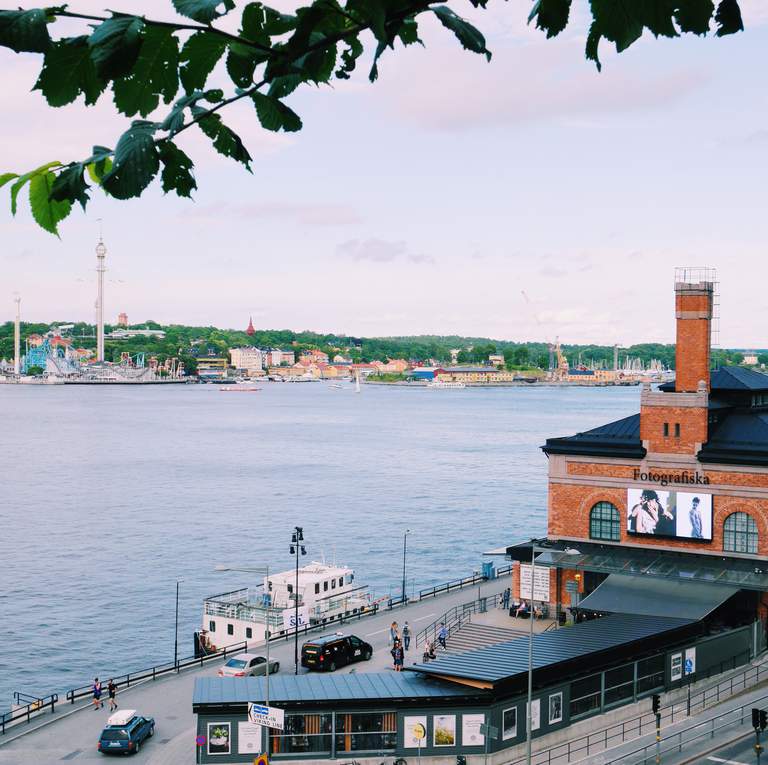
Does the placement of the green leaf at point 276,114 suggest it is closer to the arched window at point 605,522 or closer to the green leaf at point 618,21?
the green leaf at point 618,21

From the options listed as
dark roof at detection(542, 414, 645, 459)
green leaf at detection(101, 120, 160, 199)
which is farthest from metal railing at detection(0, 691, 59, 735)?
green leaf at detection(101, 120, 160, 199)

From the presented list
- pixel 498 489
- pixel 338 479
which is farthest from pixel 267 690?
pixel 338 479

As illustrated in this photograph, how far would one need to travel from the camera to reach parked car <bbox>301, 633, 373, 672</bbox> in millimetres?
40219

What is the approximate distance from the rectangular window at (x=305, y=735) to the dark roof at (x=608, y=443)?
2044 centimetres

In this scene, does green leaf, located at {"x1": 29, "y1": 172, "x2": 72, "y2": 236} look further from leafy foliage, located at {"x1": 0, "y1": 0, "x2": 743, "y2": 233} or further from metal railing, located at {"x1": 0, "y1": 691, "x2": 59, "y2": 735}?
metal railing, located at {"x1": 0, "y1": 691, "x2": 59, "y2": 735}

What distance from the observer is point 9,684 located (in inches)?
1945

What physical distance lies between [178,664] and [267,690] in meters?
16.3

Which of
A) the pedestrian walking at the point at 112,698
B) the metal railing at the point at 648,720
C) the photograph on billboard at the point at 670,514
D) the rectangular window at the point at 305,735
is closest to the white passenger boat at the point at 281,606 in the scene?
the pedestrian walking at the point at 112,698

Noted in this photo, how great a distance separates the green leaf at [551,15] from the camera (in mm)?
3375

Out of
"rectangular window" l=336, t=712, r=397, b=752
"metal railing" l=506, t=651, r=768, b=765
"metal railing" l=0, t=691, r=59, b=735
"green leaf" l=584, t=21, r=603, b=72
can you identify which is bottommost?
"metal railing" l=0, t=691, r=59, b=735

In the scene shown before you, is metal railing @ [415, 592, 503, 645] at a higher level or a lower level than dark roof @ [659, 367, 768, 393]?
lower

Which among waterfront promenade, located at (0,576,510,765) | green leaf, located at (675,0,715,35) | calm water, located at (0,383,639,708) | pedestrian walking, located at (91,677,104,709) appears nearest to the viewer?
green leaf, located at (675,0,715,35)

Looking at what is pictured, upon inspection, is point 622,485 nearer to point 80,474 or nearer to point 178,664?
point 178,664

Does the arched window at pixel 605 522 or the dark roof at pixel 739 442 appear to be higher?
the dark roof at pixel 739 442
